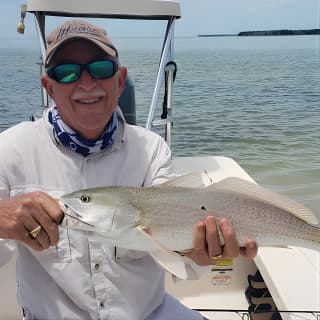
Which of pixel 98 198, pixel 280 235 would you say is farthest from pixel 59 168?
pixel 280 235

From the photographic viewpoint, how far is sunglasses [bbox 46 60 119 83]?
6.86 feet

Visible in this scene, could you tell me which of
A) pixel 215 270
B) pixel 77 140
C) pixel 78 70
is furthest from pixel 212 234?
pixel 215 270

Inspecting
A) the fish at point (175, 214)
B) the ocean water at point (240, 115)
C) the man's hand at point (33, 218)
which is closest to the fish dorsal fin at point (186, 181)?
the fish at point (175, 214)

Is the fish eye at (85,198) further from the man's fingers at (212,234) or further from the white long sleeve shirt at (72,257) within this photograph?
the man's fingers at (212,234)

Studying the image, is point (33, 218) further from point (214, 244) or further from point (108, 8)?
point (108, 8)

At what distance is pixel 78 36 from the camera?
6.88ft

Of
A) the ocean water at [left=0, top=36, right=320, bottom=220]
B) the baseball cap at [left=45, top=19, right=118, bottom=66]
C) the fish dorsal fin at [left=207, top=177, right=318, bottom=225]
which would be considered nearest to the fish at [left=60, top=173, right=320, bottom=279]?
the fish dorsal fin at [left=207, top=177, right=318, bottom=225]

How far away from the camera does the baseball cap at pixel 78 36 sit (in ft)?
6.91

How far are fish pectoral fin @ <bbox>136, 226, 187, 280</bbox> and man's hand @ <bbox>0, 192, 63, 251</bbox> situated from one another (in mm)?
332

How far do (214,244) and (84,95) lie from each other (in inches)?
32.3

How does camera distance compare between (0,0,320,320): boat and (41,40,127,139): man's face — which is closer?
(41,40,127,139): man's face

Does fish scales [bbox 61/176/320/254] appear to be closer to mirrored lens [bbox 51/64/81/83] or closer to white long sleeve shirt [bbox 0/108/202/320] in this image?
white long sleeve shirt [bbox 0/108/202/320]

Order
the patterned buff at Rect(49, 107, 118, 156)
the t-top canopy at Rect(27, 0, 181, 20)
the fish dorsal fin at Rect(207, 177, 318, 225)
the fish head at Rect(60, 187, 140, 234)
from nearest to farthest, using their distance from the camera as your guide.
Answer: the fish head at Rect(60, 187, 140, 234) < the fish dorsal fin at Rect(207, 177, 318, 225) < the patterned buff at Rect(49, 107, 118, 156) < the t-top canopy at Rect(27, 0, 181, 20)

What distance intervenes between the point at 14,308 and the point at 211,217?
1.99 m
